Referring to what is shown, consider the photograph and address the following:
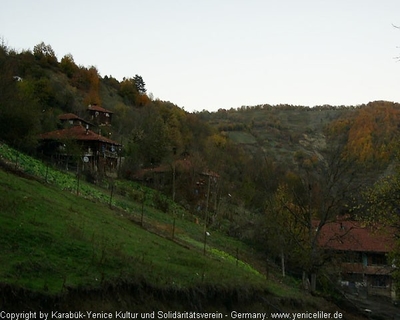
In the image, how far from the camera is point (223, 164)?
8062cm

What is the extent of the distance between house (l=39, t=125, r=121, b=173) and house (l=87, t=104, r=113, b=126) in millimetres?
19416

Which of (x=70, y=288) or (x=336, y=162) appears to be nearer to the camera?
(x=70, y=288)

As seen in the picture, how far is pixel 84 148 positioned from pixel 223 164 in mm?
29435

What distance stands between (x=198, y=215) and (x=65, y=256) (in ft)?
132

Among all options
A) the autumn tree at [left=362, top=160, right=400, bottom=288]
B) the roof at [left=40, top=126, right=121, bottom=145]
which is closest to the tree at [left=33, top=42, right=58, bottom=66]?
the roof at [left=40, top=126, right=121, bottom=145]

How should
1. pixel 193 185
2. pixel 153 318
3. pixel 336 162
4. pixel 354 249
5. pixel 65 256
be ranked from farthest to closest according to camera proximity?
pixel 193 185, pixel 354 249, pixel 336 162, pixel 65 256, pixel 153 318

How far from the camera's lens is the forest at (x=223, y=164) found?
94.9ft

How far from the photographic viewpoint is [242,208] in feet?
202

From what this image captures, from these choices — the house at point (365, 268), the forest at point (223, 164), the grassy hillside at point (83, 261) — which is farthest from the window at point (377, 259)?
the grassy hillside at point (83, 261)

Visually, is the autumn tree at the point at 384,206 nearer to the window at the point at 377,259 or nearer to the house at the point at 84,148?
the window at the point at 377,259

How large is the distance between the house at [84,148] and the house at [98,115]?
19416 mm

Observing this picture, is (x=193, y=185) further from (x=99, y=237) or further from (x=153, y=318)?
(x=153, y=318)

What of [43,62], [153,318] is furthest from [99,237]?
[43,62]

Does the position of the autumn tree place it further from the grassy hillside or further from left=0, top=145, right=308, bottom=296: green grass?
left=0, top=145, right=308, bottom=296: green grass
